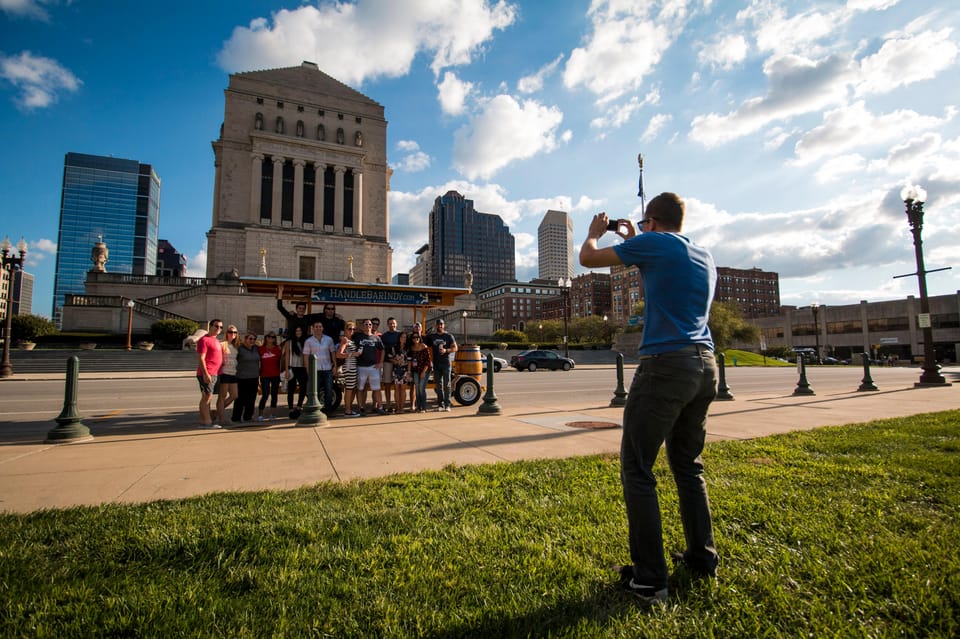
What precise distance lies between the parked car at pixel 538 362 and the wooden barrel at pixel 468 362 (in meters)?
21.9

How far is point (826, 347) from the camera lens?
84.8 metres

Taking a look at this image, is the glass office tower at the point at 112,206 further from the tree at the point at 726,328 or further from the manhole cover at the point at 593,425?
the manhole cover at the point at 593,425

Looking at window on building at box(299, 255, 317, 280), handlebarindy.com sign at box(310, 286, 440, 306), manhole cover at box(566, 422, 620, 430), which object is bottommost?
manhole cover at box(566, 422, 620, 430)

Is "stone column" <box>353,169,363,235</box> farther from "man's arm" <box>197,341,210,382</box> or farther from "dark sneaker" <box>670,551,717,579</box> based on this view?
"dark sneaker" <box>670,551,717,579</box>

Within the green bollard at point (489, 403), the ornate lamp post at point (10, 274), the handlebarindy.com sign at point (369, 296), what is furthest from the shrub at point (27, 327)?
the green bollard at point (489, 403)

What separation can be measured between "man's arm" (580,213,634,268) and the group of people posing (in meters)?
6.40

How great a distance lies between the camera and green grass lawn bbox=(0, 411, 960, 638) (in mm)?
2102

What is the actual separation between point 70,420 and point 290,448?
3.50 m

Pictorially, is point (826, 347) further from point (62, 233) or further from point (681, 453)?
point (62, 233)

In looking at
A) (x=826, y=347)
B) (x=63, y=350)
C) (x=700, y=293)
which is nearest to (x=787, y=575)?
(x=700, y=293)

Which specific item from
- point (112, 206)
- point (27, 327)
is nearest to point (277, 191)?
point (27, 327)

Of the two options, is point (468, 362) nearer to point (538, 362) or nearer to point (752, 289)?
point (538, 362)

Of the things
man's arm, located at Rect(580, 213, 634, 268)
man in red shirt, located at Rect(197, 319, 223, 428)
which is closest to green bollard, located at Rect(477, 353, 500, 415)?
man in red shirt, located at Rect(197, 319, 223, 428)

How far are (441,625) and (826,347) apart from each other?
104414 mm
